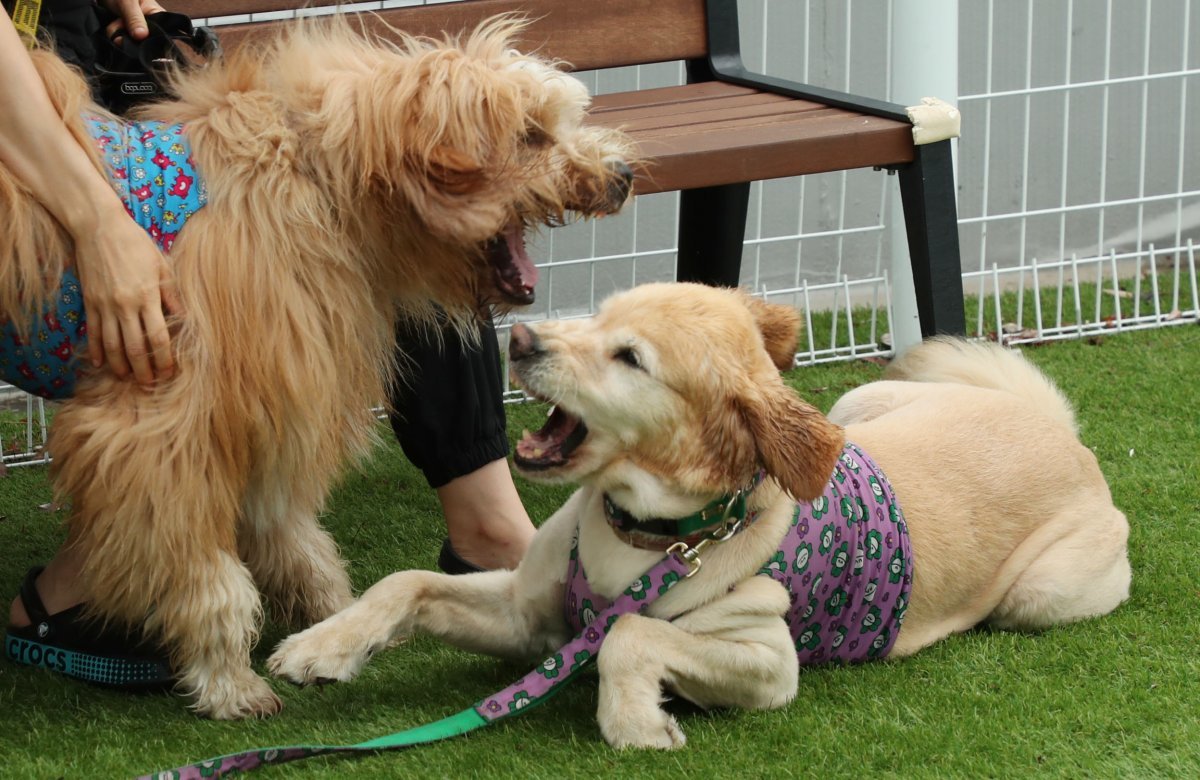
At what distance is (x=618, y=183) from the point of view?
7.43 ft

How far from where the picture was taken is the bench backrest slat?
3.38 meters

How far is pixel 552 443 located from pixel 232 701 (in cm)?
71

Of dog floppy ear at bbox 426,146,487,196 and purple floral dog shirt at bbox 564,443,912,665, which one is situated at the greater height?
dog floppy ear at bbox 426,146,487,196

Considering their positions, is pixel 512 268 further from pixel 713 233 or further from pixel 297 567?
pixel 713 233

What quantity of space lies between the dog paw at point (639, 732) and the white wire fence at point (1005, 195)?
2.21m

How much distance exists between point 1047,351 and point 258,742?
3079 mm

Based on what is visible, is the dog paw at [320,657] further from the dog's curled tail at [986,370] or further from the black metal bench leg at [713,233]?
the black metal bench leg at [713,233]

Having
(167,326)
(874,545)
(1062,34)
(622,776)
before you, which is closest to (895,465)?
(874,545)

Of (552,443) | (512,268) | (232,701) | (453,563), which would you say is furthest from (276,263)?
(453,563)

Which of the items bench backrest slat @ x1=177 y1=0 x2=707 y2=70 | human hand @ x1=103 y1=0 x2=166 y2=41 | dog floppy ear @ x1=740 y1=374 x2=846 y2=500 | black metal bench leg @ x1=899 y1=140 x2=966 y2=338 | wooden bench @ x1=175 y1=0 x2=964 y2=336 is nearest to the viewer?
dog floppy ear @ x1=740 y1=374 x2=846 y2=500

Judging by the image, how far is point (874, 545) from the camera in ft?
7.82

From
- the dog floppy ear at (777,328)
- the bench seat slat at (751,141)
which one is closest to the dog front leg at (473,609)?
the dog floppy ear at (777,328)

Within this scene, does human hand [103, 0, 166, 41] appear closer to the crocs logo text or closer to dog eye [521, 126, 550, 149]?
dog eye [521, 126, 550, 149]

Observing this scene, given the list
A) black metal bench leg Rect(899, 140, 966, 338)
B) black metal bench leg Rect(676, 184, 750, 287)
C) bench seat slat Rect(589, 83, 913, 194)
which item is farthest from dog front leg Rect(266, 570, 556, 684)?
black metal bench leg Rect(676, 184, 750, 287)
